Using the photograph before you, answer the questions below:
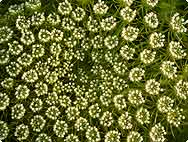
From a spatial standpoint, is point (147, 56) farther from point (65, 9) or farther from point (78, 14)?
point (65, 9)

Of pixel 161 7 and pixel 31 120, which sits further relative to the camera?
pixel 161 7

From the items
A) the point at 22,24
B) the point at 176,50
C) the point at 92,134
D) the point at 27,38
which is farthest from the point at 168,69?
the point at 22,24

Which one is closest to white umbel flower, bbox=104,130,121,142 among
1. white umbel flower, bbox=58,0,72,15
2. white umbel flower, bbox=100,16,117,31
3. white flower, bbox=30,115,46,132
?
white flower, bbox=30,115,46,132

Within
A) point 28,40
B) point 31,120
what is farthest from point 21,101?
point 28,40

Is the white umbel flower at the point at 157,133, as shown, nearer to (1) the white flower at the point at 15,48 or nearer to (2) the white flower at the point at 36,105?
(2) the white flower at the point at 36,105

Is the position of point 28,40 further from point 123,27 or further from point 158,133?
point 158,133

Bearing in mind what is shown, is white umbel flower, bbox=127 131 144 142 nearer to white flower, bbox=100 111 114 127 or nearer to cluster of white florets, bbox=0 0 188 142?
cluster of white florets, bbox=0 0 188 142

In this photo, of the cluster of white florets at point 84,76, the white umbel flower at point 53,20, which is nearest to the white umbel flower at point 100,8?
the cluster of white florets at point 84,76
